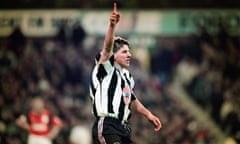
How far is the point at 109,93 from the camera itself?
6703 millimetres

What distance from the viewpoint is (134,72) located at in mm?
16422

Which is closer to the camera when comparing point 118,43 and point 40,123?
point 118,43

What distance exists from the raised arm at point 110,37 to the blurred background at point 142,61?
827 cm

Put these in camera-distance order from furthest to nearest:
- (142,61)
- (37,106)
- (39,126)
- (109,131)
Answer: (142,61), (39,126), (37,106), (109,131)

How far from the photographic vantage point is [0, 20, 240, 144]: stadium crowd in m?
15.1

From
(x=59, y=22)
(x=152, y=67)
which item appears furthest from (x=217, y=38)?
(x=59, y=22)

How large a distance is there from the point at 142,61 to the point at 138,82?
0.63 m

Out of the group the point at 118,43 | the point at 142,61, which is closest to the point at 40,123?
the point at 142,61

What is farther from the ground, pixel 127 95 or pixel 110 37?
pixel 110 37

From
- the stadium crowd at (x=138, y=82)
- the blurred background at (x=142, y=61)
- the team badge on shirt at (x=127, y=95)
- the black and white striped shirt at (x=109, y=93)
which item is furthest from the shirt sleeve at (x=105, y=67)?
the blurred background at (x=142, y=61)

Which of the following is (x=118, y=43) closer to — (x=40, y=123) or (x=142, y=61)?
(x=40, y=123)

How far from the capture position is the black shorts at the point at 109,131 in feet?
21.7

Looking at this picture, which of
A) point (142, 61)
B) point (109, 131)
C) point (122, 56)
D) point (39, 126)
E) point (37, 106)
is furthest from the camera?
point (142, 61)

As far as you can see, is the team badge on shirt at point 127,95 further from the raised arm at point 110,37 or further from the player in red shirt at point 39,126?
the player in red shirt at point 39,126
